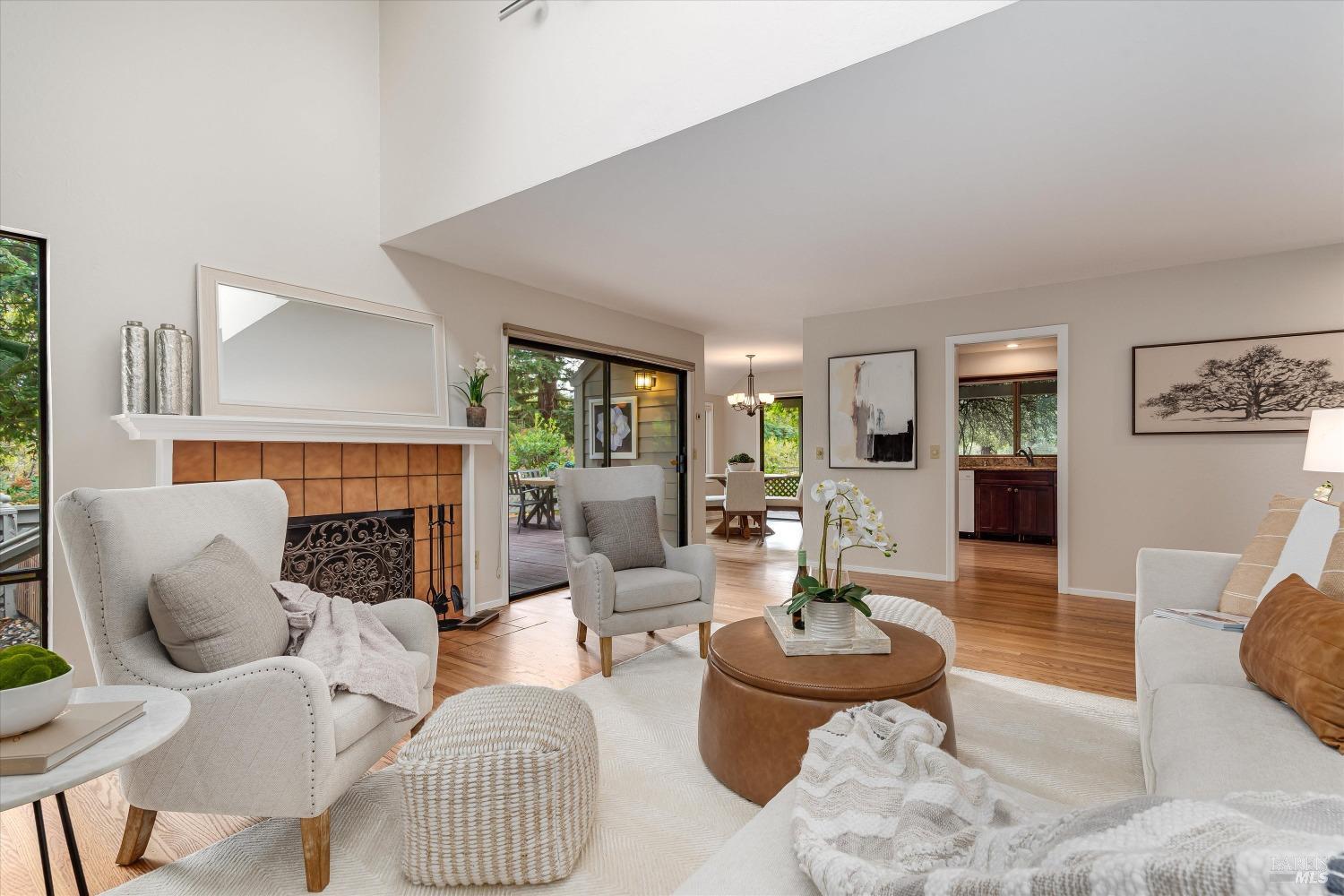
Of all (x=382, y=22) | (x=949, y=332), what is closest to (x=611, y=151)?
(x=382, y=22)

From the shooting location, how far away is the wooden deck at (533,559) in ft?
15.2

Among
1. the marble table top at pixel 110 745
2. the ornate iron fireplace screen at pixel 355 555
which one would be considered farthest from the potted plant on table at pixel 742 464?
the marble table top at pixel 110 745

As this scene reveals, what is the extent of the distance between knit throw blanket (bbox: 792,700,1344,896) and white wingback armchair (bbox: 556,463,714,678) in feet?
5.76

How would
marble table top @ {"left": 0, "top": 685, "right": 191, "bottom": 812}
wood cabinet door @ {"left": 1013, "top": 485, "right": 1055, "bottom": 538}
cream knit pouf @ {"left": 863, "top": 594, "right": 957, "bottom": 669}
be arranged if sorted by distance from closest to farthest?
marble table top @ {"left": 0, "top": 685, "right": 191, "bottom": 812} < cream knit pouf @ {"left": 863, "top": 594, "right": 957, "bottom": 669} < wood cabinet door @ {"left": 1013, "top": 485, "right": 1055, "bottom": 538}

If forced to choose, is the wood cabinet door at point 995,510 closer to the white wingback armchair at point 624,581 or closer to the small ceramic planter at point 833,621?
the white wingback armchair at point 624,581

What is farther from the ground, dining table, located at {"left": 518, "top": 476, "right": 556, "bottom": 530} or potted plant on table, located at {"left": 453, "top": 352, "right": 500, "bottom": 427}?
potted plant on table, located at {"left": 453, "top": 352, "right": 500, "bottom": 427}

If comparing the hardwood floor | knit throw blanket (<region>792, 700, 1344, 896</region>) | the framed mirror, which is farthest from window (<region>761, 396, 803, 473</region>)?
knit throw blanket (<region>792, 700, 1344, 896</region>)

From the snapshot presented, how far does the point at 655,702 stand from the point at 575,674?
519 mm

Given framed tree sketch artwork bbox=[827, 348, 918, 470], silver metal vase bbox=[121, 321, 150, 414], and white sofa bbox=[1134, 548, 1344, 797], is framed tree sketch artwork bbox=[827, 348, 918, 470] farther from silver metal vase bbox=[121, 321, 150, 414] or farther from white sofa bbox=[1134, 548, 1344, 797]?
silver metal vase bbox=[121, 321, 150, 414]

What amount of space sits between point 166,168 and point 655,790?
3.41m

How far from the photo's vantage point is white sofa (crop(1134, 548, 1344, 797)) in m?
1.15

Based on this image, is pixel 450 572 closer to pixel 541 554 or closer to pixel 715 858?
pixel 541 554

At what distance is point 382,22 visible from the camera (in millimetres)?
3830

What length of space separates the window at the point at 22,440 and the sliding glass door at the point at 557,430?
8.08ft
